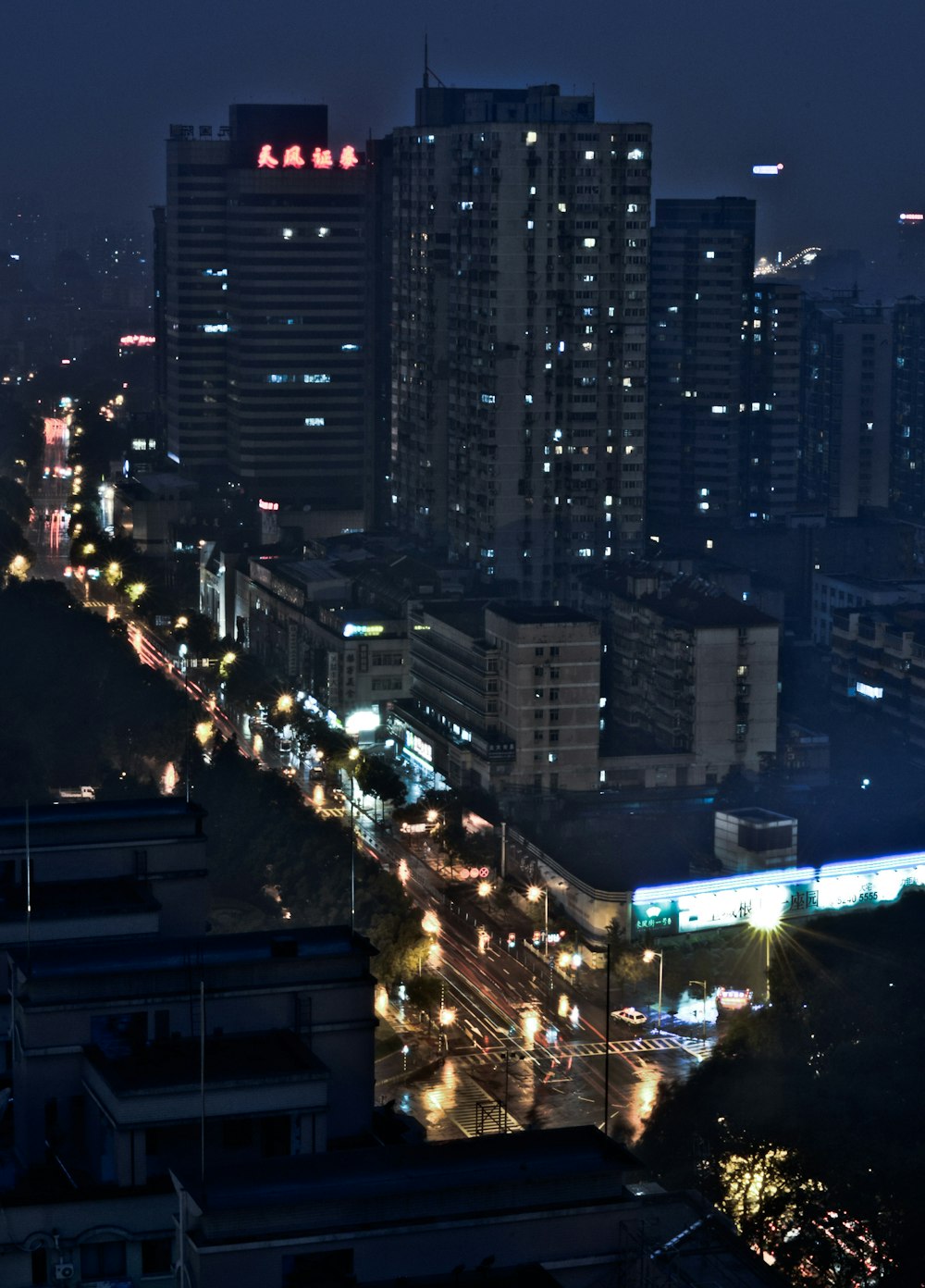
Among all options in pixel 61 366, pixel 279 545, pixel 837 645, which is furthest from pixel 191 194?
pixel 61 366

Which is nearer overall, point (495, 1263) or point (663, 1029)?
point (495, 1263)

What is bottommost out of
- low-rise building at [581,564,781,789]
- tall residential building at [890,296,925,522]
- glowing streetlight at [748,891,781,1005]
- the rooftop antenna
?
glowing streetlight at [748,891,781,1005]

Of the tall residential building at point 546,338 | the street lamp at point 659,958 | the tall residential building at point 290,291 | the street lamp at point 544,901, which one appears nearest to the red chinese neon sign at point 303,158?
the tall residential building at point 290,291

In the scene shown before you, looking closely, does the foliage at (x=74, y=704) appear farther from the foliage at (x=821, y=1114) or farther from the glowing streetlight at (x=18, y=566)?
the foliage at (x=821, y=1114)

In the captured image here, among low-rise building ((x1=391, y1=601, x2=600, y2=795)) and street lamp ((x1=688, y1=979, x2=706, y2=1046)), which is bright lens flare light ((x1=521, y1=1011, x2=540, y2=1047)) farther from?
low-rise building ((x1=391, y1=601, x2=600, y2=795))

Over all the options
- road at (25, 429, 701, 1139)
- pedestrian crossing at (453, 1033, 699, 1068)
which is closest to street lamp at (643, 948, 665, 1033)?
road at (25, 429, 701, 1139)

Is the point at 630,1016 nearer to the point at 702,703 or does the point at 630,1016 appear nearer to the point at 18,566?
the point at 702,703

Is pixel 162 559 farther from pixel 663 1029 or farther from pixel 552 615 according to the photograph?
pixel 663 1029
